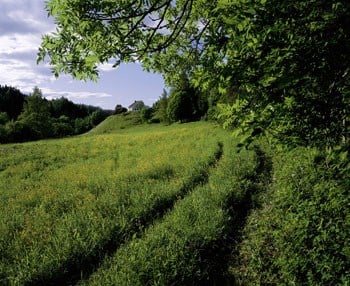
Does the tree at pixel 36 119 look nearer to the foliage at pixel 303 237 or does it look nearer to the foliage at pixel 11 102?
the foliage at pixel 11 102

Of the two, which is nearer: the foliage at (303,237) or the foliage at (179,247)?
the foliage at (303,237)

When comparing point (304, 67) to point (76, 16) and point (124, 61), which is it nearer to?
point (124, 61)

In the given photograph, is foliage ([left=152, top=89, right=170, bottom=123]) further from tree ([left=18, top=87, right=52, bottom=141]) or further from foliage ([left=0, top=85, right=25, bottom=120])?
foliage ([left=0, top=85, right=25, bottom=120])

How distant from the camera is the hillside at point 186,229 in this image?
768 cm

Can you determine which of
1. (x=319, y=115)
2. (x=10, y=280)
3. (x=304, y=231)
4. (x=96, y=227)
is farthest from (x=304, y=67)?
(x=96, y=227)

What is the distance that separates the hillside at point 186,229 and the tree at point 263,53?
32.5 inches

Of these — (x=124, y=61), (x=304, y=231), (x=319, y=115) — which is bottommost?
(x=304, y=231)

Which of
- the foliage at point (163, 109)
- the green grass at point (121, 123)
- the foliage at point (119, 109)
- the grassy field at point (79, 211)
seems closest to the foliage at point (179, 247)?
the grassy field at point (79, 211)

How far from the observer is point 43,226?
11164 millimetres

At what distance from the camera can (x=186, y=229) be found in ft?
32.3

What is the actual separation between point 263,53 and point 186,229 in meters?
6.94

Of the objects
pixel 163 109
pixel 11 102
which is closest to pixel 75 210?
pixel 163 109

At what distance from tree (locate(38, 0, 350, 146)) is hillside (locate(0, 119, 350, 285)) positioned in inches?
32.5

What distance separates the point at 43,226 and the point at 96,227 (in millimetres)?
1904
